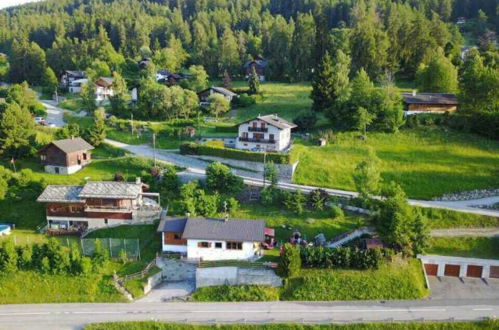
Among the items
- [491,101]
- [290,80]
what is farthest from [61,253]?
[290,80]

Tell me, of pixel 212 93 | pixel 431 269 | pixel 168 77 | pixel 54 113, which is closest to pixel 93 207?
pixel 431 269

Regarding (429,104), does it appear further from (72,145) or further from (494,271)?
(72,145)

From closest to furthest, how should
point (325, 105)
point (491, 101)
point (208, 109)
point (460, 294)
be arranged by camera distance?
point (460, 294)
point (491, 101)
point (325, 105)
point (208, 109)

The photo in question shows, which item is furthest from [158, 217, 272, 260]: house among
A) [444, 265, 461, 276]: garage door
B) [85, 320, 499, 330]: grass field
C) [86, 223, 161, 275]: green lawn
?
[444, 265, 461, 276]: garage door

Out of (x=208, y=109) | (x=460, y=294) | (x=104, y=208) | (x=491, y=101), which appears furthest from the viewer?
(x=208, y=109)

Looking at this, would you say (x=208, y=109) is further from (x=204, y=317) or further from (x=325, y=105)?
(x=204, y=317)

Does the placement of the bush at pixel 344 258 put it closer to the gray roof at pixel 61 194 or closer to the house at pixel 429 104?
the gray roof at pixel 61 194

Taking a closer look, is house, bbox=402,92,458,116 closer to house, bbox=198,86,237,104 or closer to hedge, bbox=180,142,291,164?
hedge, bbox=180,142,291,164
